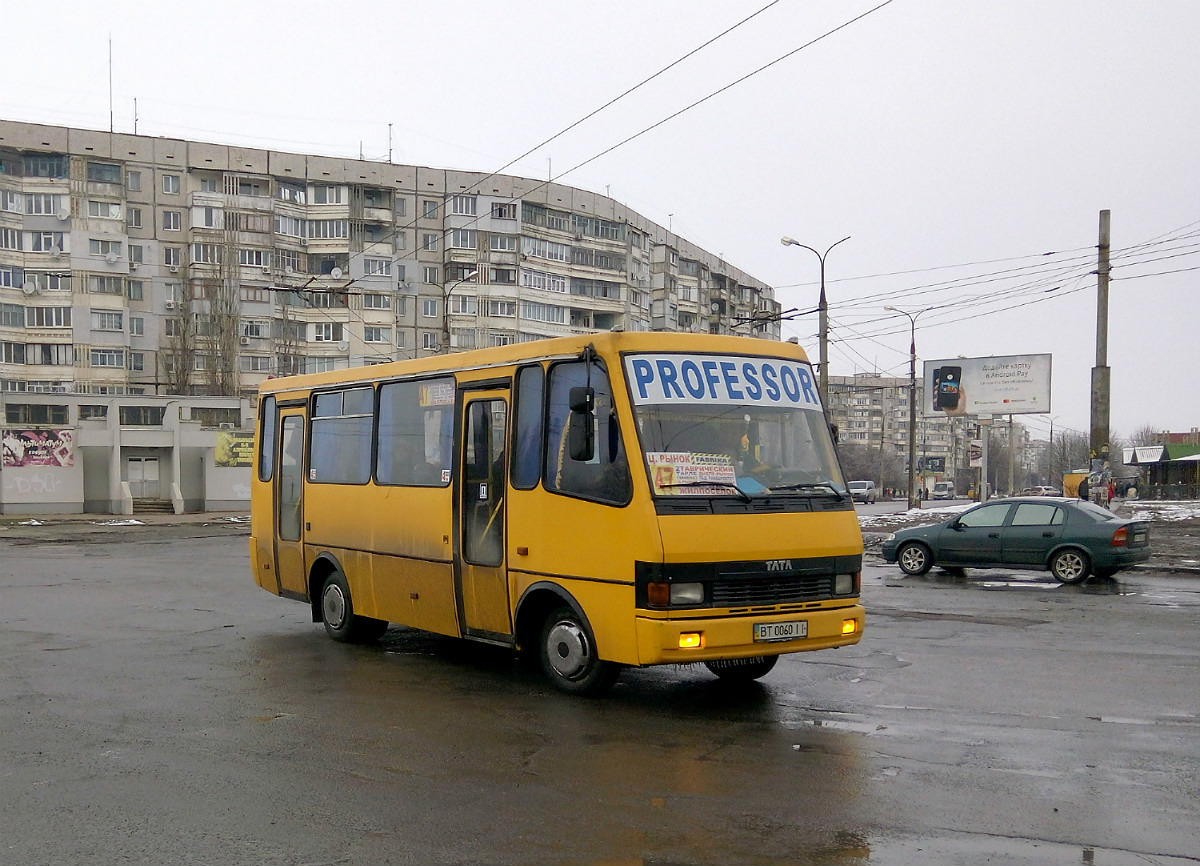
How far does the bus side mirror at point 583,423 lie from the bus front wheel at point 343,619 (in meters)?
4.06

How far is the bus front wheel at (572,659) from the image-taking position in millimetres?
8352

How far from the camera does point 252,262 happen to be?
68.1 metres

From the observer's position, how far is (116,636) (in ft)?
39.8

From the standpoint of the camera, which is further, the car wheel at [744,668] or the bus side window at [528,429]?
the car wheel at [744,668]

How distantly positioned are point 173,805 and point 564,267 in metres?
70.7

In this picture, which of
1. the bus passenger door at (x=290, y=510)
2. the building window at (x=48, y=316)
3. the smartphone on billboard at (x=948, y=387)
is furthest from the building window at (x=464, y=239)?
the bus passenger door at (x=290, y=510)

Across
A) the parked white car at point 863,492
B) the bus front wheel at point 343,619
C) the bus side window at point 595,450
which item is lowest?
the parked white car at point 863,492

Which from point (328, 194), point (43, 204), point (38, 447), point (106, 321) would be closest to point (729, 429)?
point (38, 447)

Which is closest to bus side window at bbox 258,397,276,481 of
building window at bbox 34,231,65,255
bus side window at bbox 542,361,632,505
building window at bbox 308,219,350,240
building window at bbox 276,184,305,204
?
bus side window at bbox 542,361,632,505

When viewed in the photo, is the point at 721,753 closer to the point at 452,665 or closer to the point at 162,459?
the point at 452,665

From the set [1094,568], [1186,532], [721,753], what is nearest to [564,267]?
[1186,532]

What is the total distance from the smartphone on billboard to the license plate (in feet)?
190

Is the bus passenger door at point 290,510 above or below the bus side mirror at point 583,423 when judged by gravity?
below

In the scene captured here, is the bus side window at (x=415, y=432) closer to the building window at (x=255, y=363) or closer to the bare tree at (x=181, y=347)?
the bare tree at (x=181, y=347)
